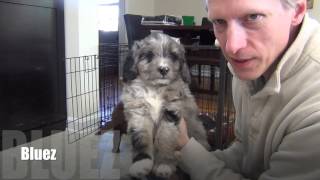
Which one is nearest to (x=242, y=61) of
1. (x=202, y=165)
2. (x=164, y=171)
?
(x=202, y=165)

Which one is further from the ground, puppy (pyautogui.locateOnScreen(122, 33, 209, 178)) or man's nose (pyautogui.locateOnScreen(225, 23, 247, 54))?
man's nose (pyautogui.locateOnScreen(225, 23, 247, 54))

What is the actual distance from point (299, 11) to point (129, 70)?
1022 millimetres

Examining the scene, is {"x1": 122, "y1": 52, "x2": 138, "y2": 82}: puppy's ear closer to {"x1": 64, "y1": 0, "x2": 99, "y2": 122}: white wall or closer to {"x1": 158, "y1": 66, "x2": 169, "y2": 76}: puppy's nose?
{"x1": 158, "y1": 66, "x2": 169, "y2": 76}: puppy's nose

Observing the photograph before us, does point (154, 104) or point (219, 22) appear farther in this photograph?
point (154, 104)

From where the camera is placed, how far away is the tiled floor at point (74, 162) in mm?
2066

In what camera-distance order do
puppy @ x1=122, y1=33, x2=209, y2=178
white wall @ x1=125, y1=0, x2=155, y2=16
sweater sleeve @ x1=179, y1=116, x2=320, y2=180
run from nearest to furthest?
sweater sleeve @ x1=179, y1=116, x2=320, y2=180 < puppy @ x1=122, y1=33, x2=209, y2=178 < white wall @ x1=125, y1=0, x2=155, y2=16

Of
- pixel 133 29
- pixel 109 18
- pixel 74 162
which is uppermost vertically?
pixel 109 18

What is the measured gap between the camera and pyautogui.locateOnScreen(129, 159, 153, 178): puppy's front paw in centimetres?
136

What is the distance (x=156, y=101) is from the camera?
5.00 feet

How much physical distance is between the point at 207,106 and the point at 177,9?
154 inches

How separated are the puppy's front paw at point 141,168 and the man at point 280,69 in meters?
0.63

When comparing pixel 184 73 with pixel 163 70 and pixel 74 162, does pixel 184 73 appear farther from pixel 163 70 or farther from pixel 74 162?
pixel 74 162

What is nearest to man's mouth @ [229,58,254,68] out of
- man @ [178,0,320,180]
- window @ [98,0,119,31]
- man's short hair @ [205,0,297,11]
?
man @ [178,0,320,180]

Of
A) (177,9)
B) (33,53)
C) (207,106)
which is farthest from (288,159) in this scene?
(177,9)
